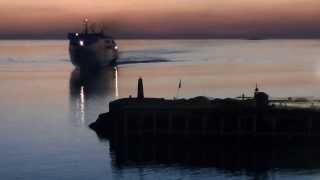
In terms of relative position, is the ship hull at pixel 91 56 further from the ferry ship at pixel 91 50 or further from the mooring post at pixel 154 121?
the mooring post at pixel 154 121

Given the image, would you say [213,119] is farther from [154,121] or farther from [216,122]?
[154,121]

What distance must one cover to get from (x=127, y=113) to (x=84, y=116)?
18.7m

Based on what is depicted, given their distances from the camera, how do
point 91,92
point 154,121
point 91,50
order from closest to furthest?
1. point 154,121
2. point 91,92
3. point 91,50

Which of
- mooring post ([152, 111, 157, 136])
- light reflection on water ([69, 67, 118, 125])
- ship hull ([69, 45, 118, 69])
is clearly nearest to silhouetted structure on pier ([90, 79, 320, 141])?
mooring post ([152, 111, 157, 136])

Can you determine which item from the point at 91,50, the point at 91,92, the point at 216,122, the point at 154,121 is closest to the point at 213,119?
the point at 216,122

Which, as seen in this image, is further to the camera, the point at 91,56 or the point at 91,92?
the point at 91,56

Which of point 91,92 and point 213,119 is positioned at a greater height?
point 91,92

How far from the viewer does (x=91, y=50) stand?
137625 mm

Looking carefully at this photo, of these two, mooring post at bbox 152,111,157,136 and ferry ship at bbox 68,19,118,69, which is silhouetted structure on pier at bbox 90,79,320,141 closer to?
mooring post at bbox 152,111,157,136

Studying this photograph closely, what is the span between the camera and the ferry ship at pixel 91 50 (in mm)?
138625

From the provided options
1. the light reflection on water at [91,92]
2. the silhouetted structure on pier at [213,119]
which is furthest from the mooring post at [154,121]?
the light reflection on water at [91,92]

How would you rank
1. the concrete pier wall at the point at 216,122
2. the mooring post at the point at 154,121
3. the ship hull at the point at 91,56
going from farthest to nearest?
the ship hull at the point at 91,56
the mooring post at the point at 154,121
the concrete pier wall at the point at 216,122

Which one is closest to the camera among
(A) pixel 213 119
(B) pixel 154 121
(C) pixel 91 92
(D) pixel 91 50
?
(A) pixel 213 119

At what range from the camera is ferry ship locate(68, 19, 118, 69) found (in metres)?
139
